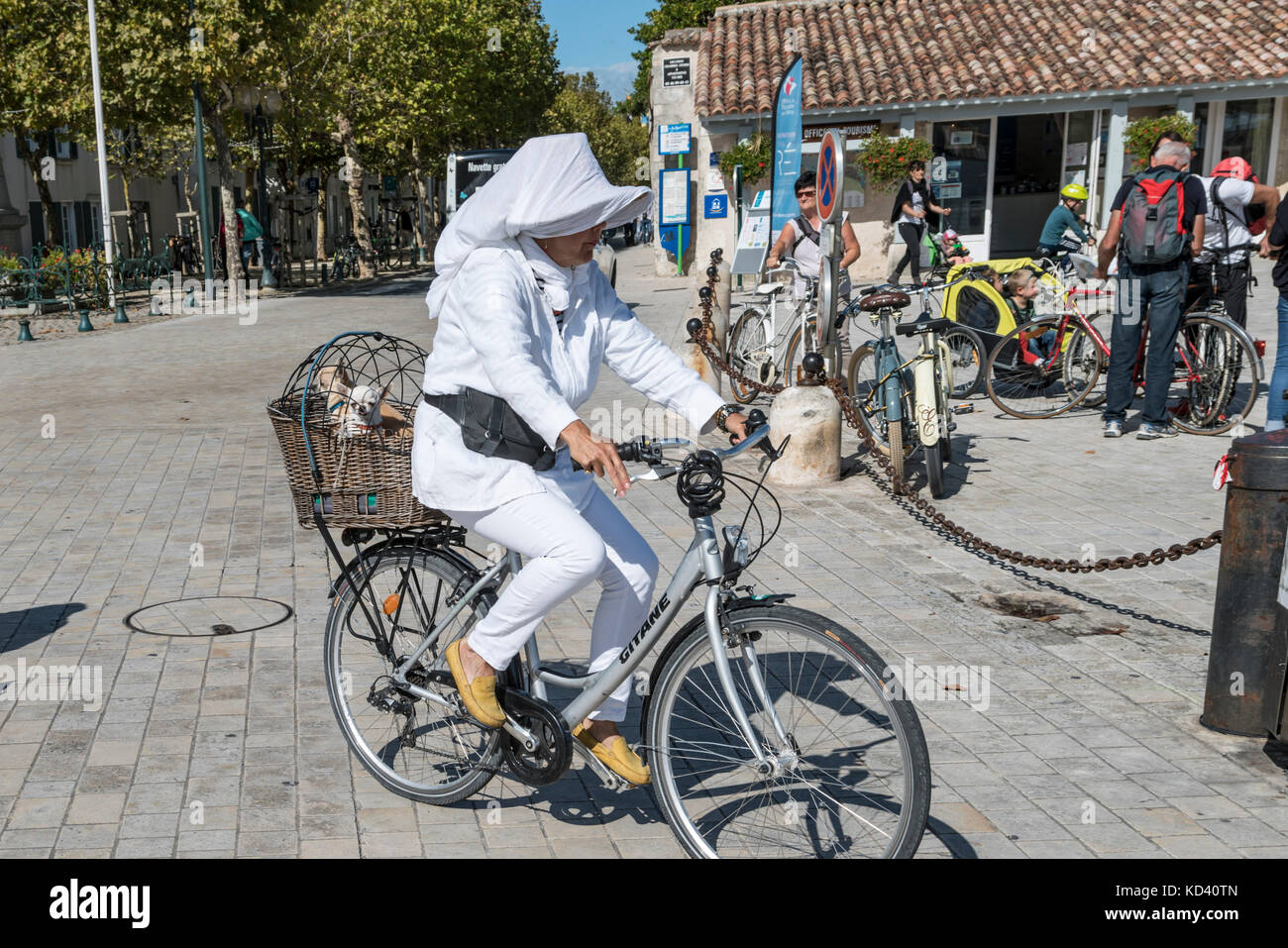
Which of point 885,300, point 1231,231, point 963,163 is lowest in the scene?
point 885,300

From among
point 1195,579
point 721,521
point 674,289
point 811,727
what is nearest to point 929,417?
point 721,521

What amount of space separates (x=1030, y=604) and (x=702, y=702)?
3.12 meters

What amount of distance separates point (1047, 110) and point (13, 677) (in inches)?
941

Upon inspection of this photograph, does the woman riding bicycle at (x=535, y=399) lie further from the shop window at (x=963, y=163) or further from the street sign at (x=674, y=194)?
the shop window at (x=963, y=163)

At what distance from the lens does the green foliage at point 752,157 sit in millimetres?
25016

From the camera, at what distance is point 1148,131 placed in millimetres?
23516

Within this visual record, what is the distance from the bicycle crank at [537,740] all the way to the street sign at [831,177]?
17.8 feet

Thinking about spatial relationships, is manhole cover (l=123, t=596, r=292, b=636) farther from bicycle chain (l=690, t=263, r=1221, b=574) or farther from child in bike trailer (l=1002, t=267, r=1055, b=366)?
child in bike trailer (l=1002, t=267, r=1055, b=366)

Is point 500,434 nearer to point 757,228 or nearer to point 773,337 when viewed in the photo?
point 773,337

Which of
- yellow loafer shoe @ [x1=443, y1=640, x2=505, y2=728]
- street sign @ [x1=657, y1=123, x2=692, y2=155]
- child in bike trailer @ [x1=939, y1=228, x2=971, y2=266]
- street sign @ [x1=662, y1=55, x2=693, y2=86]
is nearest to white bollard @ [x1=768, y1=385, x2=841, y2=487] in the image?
yellow loafer shoe @ [x1=443, y1=640, x2=505, y2=728]

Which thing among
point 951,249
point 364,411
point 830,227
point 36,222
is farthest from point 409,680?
point 36,222

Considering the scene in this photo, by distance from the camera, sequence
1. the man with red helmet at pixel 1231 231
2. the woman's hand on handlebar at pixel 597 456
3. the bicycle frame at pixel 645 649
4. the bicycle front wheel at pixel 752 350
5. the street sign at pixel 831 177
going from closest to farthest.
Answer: the woman's hand on handlebar at pixel 597 456
the bicycle frame at pixel 645 649
the street sign at pixel 831 177
the man with red helmet at pixel 1231 231
the bicycle front wheel at pixel 752 350

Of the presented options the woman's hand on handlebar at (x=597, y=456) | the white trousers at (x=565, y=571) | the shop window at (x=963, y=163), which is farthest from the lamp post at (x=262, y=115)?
the woman's hand on handlebar at (x=597, y=456)

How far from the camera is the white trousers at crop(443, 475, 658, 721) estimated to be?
125 inches
